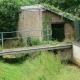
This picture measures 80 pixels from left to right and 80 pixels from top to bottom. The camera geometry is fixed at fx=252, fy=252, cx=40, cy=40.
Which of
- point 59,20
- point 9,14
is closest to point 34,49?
point 59,20

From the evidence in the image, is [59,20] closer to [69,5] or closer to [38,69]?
[69,5]

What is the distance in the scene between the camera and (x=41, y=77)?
14.1m

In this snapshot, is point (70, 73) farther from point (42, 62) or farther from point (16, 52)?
point (16, 52)

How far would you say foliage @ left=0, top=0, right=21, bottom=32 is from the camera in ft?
75.4

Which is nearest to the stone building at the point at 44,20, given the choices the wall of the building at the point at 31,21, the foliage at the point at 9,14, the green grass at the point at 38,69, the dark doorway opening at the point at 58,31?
the wall of the building at the point at 31,21

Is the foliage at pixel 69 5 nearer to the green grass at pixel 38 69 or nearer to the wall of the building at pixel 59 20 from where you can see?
the wall of the building at pixel 59 20

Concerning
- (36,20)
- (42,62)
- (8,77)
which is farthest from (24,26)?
(8,77)

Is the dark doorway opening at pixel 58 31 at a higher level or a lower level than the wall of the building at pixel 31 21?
lower

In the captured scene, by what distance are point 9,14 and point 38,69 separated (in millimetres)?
9331

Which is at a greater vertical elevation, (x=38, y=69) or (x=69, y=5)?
(x=69, y=5)

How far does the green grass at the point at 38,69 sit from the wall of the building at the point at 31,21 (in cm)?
366

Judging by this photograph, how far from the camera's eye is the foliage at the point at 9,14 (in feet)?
75.4

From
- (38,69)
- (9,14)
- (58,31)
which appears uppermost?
(9,14)

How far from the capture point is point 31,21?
21.5 metres
